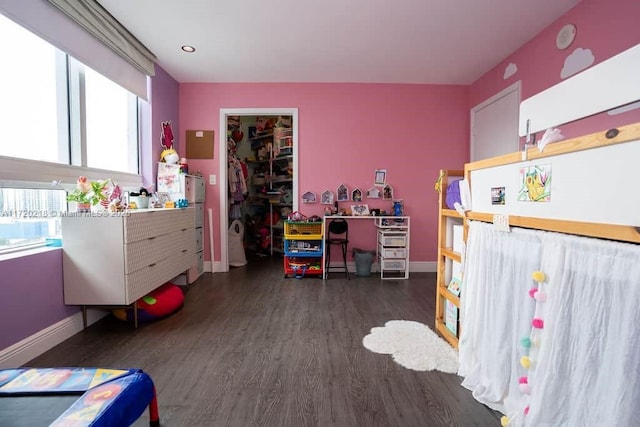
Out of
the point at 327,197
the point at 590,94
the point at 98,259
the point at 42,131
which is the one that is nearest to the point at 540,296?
the point at 590,94

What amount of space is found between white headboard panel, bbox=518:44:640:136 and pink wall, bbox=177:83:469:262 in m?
2.67

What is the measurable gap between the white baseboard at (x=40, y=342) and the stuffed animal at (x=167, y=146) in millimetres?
1757

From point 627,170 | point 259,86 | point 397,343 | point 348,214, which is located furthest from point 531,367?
point 259,86

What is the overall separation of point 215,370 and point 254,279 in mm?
1967

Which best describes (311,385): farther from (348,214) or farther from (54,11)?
(54,11)

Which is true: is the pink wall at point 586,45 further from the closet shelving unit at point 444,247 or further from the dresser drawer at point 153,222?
the dresser drawer at point 153,222

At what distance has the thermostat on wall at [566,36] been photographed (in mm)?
2359

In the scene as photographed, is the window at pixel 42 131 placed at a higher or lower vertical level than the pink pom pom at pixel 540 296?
higher

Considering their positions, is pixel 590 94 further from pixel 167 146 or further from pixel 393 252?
pixel 167 146

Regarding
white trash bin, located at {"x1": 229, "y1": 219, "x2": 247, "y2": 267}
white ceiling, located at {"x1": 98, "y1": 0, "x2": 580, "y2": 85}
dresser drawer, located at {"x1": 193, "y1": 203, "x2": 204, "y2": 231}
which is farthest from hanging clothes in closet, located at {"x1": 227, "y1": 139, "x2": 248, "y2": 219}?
white ceiling, located at {"x1": 98, "y1": 0, "x2": 580, "y2": 85}

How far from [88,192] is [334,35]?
2.48m

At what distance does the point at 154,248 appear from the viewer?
2516 millimetres

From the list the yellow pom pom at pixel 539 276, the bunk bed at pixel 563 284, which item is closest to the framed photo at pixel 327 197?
the bunk bed at pixel 563 284

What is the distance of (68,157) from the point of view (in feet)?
7.59
